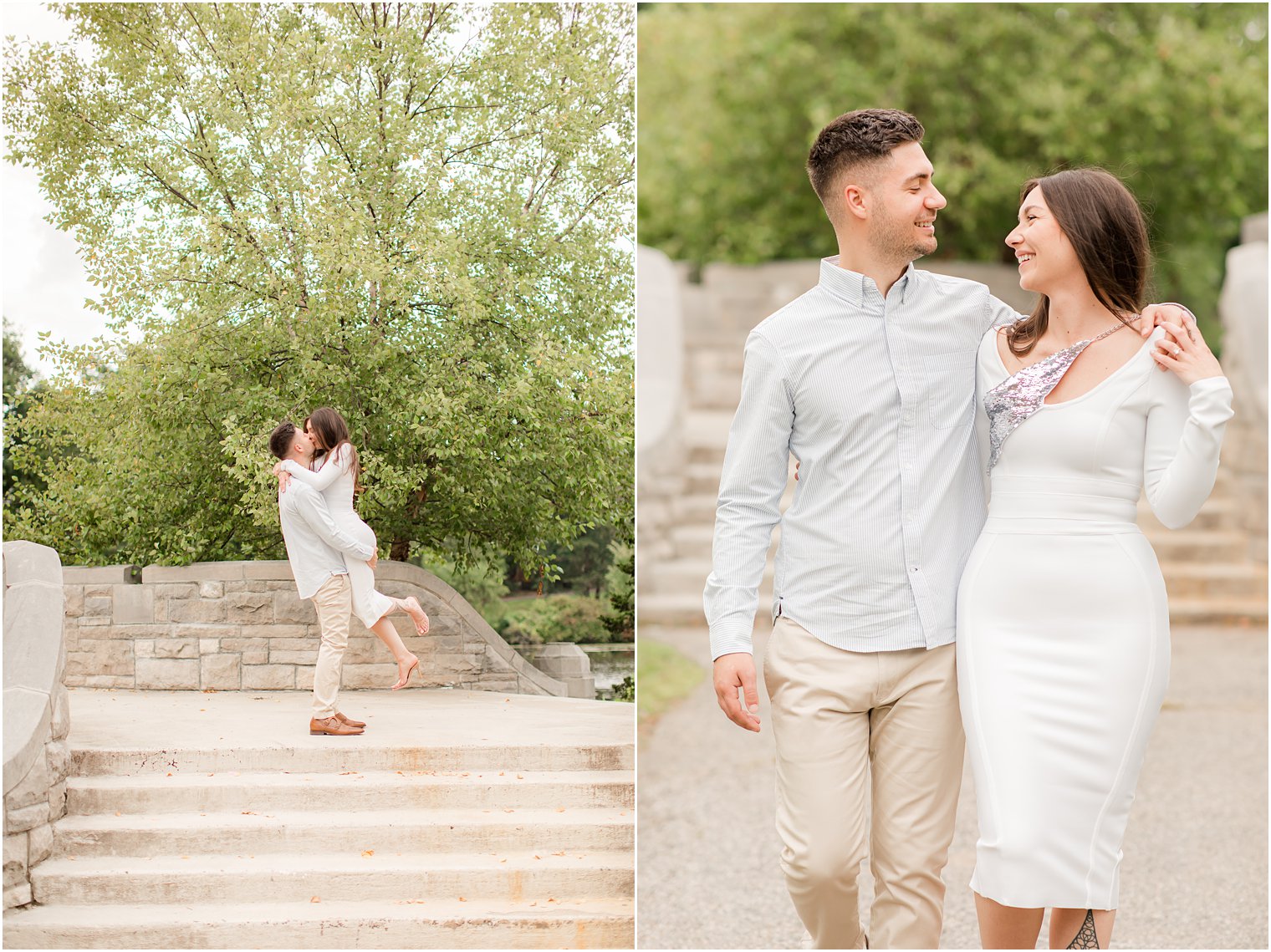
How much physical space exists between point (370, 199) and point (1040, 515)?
6.15ft

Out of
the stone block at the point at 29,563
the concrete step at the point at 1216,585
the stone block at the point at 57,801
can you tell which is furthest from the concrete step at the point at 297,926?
the concrete step at the point at 1216,585

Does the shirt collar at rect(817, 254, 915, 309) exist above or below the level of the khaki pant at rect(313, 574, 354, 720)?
above

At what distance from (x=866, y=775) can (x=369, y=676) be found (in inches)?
56.0

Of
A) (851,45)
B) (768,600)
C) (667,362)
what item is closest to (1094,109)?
Result: (851,45)

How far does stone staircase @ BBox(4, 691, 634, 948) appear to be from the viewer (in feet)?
10.0

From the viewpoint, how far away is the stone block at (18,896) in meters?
3.04

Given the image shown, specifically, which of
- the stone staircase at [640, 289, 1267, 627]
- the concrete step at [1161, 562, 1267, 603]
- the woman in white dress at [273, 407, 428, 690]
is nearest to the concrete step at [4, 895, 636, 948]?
the woman in white dress at [273, 407, 428, 690]

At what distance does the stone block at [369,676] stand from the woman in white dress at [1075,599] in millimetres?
1564

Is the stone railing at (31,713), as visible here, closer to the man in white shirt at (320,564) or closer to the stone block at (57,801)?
the stone block at (57,801)

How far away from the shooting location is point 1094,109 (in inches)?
382

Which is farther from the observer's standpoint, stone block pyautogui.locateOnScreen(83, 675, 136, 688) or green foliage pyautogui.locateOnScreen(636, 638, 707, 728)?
green foliage pyautogui.locateOnScreen(636, 638, 707, 728)

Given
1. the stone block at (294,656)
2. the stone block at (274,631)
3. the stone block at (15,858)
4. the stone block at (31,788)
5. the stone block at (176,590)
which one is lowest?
the stone block at (15,858)

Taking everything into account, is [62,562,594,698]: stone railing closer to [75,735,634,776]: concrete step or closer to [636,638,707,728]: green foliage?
[75,735,634,776]: concrete step

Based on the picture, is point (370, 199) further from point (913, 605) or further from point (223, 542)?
point (913, 605)
